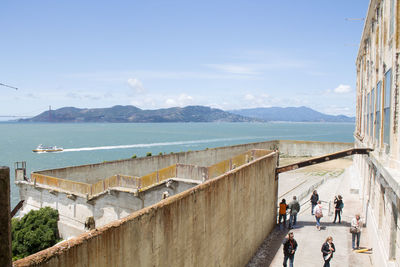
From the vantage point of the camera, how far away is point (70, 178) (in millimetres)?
23484

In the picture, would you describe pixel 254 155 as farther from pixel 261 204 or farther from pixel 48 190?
pixel 48 190

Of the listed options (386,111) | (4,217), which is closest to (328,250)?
(386,111)

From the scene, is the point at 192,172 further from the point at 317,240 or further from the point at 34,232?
the point at 34,232

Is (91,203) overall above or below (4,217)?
below

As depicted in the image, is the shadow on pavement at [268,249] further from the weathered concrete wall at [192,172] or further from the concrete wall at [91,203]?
the concrete wall at [91,203]

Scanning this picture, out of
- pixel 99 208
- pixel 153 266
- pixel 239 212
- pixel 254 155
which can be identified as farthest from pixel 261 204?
pixel 99 208

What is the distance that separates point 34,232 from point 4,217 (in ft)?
64.8

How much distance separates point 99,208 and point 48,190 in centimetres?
419

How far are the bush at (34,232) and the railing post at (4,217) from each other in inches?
740

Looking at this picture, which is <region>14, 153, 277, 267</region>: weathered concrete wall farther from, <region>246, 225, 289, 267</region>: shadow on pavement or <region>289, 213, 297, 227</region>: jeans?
<region>289, 213, 297, 227</region>: jeans

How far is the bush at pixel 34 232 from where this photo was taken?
19.5 m

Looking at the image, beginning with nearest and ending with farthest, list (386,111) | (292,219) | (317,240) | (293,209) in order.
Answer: (386,111)
(317,240)
(293,209)
(292,219)

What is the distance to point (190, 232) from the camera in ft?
24.9

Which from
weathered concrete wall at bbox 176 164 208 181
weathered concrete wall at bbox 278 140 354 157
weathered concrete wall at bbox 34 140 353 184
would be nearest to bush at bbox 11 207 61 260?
weathered concrete wall at bbox 34 140 353 184
